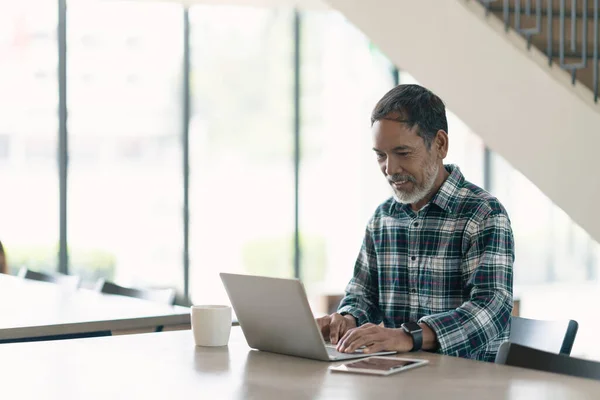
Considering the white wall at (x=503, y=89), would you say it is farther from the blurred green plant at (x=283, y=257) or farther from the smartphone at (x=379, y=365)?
the blurred green plant at (x=283, y=257)

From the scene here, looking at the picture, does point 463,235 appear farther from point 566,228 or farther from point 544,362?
point 566,228

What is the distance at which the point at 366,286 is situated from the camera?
2.86 m

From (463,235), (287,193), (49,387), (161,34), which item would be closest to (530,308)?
(287,193)

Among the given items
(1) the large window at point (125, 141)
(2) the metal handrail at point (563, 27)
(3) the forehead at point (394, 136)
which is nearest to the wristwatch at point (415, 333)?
(3) the forehead at point (394, 136)

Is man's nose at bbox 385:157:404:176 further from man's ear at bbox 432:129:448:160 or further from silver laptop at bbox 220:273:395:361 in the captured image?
silver laptop at bbox 220:273:395:361

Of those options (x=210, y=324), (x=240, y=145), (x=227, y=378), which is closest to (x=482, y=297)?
(x=210, y=324)

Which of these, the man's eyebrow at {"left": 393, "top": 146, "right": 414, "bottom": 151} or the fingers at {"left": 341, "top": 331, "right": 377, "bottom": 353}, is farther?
the man's eyebrow at {"left": 393, "top": 146, "right": 414, "bottom": 151}

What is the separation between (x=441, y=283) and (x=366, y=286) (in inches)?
11.4

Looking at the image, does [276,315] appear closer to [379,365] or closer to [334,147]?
[379,365]

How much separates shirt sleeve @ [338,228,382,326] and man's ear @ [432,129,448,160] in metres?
0.35

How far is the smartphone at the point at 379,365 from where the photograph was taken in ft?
6.42

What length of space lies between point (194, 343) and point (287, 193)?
540 cm

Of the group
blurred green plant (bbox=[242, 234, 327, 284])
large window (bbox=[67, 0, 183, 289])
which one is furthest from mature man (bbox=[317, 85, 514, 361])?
blurred green plant (bbox=[242, 234, 327, 284])

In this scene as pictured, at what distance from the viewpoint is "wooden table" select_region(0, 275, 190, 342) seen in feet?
9.12
